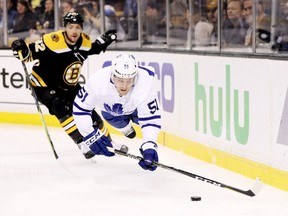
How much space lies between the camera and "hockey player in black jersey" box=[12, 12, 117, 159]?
7160 mm

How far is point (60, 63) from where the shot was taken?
739 centimetres

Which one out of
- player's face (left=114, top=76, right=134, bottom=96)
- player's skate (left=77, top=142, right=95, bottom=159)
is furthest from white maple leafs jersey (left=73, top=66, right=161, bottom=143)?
player's skate (left=77, top=142, right=95, bottom=159)

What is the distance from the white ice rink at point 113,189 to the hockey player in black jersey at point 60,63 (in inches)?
17.9

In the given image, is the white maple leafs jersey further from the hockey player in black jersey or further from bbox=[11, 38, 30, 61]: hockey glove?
bbox=[11, 38, 30, 61]: hockey glove

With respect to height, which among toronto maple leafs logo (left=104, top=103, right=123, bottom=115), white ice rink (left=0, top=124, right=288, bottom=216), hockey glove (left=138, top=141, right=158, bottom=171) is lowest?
white ice rink (left=0, top=124, right=288, bottom=216)

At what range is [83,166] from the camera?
7094 millimetres

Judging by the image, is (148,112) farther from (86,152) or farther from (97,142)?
(86,152)

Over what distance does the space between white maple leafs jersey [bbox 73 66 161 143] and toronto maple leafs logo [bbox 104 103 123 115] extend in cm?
3

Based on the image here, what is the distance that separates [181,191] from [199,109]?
1589 mm

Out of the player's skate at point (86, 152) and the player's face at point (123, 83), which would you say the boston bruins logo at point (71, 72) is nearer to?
the player's skate at point (86, 152)

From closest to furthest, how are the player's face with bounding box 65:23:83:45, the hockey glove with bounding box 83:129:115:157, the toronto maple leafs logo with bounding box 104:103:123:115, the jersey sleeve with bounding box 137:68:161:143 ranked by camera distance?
the jersey sleeve with bounding box 137:68:161:143, the hockey glove with bounding box 83:129:115:157, the toronto maple leafs logo with bounding box 104:103:123:115, the player's face with bounding box 65:23:83:45

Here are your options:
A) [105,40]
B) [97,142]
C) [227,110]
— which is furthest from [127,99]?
[105,40]

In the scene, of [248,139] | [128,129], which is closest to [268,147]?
[248,139]

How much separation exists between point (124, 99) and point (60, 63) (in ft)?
5.21
